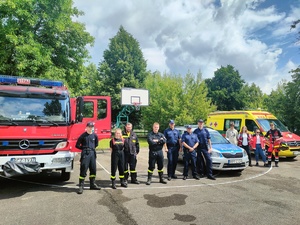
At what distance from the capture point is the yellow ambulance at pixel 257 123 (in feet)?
38.3

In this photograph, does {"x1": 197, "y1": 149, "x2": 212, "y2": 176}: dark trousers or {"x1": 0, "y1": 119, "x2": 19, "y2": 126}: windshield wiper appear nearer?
{"x1": 0, "y1": 119, "x2": 19, "y2": 126}: windshield wiper

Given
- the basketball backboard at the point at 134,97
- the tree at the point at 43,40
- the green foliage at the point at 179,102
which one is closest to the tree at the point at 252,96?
the green foliage at the point at 179,102

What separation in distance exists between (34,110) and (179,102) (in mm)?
21875

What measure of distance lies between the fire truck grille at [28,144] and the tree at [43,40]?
9.88 meters

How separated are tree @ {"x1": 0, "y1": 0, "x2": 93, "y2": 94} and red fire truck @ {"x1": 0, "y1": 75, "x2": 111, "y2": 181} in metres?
9.07

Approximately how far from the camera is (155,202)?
5520 millimetres

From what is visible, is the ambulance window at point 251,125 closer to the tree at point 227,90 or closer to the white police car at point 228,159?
the white police car at point 228,159

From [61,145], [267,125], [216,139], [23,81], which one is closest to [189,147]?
[216,139]

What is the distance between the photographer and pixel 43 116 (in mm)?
6590

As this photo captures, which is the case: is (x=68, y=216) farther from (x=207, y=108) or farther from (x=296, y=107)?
(x=207, y=108)

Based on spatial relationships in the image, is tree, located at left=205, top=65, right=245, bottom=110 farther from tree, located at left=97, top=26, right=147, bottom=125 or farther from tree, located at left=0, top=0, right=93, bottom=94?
tree, located at left=0, top=0, right=93, bottom=94

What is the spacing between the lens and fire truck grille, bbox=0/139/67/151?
600 cm

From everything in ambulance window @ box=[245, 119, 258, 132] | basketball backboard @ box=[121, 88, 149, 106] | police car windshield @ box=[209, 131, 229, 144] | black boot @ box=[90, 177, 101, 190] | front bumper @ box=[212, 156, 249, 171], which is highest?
basketball backboard @ box=[121, 88, 149, 106]

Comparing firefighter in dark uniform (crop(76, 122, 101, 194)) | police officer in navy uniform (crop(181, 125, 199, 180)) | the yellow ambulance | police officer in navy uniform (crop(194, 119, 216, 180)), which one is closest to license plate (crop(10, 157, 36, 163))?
firefighter in dark uniform (crop(76, 122, 101, 194))
